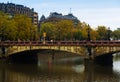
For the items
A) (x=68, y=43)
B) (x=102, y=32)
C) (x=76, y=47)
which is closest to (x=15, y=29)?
(x=68, y=43)

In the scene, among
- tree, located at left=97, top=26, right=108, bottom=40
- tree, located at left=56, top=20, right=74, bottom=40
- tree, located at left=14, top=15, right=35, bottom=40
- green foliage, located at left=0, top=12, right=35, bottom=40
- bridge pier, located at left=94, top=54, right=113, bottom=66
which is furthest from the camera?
tree, located at left=97, top=26, right=108, bottom=40

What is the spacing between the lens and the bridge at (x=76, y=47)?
274 feet

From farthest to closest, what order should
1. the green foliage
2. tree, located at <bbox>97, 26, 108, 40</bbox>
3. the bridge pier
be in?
1. tree, located at <bbox>97, 26, 108, 40</bbox>
2. the green foliage
3. the bridge pier

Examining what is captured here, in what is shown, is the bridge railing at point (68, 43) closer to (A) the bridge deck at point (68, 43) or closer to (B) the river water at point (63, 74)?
(A) the bridge deck at point (68, 43)

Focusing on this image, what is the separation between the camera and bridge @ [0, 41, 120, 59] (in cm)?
8338

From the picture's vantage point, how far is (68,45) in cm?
8806

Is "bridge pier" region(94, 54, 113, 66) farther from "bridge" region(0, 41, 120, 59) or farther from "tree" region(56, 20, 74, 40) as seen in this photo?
"tree" region(56, 20, 74, 40)

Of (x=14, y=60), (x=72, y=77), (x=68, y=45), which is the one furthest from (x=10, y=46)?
(x=72, y=77)

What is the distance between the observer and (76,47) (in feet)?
287

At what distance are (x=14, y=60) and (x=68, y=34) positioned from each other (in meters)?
53.0

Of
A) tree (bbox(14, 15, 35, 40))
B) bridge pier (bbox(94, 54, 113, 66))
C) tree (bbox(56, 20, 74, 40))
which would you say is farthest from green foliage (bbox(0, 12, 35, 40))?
bridge pier (bbox(94, 54, 113, 66))

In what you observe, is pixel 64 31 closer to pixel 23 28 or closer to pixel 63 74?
pixel 23 28

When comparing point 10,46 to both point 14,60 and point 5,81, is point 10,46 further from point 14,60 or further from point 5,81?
point 5,81

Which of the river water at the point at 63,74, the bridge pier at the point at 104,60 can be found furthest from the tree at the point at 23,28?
the river water at the point at 63,74
